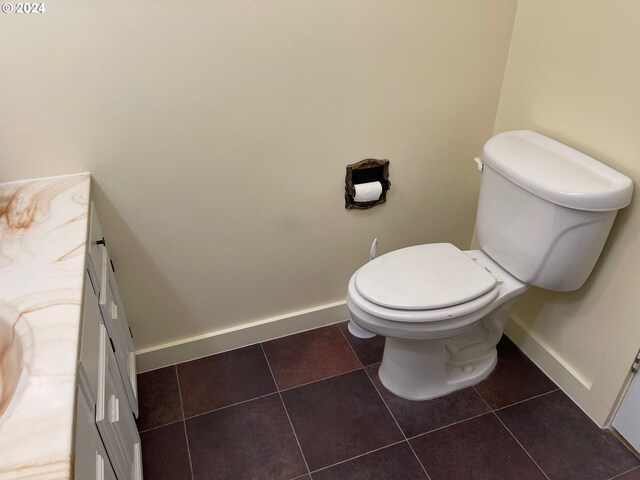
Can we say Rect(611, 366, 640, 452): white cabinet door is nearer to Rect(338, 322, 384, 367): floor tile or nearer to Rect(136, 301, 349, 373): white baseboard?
Rect(338, 322, 384, 367): floor tile

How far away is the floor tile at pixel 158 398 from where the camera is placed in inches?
66.2

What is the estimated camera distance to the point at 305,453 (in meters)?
1.57

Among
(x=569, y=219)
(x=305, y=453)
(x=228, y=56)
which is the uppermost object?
(x=228, y=56)

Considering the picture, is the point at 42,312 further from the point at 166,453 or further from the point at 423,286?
the point at 423,286

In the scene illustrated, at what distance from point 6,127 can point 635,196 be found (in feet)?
5.59

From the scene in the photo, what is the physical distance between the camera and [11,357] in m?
0.90

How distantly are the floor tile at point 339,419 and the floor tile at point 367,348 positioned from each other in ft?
0.24

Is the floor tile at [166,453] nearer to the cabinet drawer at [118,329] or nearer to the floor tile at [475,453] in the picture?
the cabinet drawer at [118,329]

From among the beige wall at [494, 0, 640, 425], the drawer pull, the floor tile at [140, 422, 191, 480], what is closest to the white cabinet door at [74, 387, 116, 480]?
the drawer pull

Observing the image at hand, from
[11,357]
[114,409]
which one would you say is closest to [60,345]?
[11,357]

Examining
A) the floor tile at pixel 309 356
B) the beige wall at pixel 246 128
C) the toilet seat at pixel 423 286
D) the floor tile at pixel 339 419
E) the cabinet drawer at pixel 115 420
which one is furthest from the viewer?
the floor tile at pixel 309 356

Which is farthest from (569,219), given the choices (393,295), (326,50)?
(326,50)

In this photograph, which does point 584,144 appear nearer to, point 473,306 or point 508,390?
point 473,306

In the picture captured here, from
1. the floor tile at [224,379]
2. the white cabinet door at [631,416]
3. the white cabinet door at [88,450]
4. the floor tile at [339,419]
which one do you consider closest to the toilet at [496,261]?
the floor tile at [339,419]
